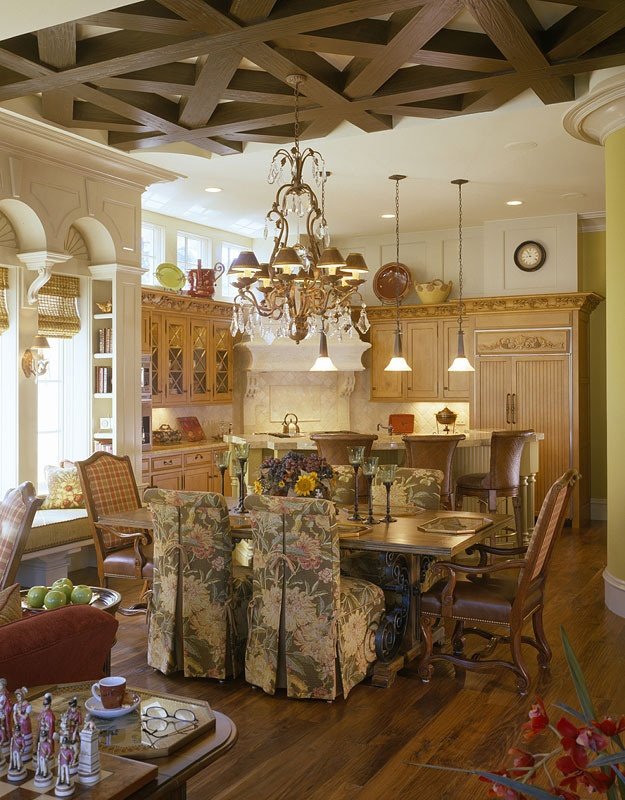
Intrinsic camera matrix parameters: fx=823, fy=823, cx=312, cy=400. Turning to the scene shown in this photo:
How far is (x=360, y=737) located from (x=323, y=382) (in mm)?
6644

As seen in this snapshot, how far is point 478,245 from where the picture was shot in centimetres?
926

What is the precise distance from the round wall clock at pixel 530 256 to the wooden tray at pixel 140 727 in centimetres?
727

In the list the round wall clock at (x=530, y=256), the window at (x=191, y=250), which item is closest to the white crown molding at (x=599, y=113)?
the round wall clock at (x=530, y=256)

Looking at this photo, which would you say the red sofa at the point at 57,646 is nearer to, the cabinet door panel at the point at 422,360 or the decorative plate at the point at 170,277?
the decorative plate at the point at 170,277

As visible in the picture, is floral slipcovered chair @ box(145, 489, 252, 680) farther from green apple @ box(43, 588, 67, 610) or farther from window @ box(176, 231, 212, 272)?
window @ box(176, 231, 212, 272)

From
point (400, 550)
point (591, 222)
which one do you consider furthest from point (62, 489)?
point (591, 222)

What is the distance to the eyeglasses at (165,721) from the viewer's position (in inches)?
86.2

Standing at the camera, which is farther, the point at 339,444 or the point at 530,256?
the point at 530,256

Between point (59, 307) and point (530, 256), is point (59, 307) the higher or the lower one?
the lower one

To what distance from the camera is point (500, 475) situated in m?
6.81

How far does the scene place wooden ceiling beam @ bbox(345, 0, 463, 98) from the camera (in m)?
3.67

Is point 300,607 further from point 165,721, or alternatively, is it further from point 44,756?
point 44,756

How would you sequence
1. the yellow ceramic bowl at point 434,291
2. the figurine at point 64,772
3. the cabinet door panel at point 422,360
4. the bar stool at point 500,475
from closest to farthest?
1. the figurine at point 64,772
2. the bar stool at point 500,475
3. the yellow ceramic bowl at point 434,291
4. the cabinet door panel at point 422,360

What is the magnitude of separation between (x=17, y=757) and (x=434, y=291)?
786 centimetres
